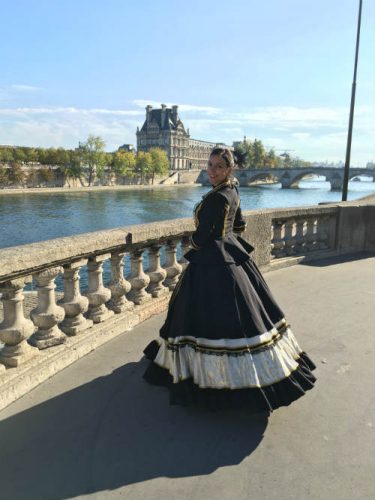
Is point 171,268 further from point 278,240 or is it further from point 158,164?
point 158,164

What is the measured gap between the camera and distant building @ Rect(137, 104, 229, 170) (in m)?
144

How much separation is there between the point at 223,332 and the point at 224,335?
0.02 m

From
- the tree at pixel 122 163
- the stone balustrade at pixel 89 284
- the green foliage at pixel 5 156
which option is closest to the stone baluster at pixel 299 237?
the stone balustrade at pixel 89 284

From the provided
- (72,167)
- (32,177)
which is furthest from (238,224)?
(72,167)

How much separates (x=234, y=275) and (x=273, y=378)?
0.67 meters

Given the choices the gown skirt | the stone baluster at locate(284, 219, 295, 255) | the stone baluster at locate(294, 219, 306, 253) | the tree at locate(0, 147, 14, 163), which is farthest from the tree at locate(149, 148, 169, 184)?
the gown skirt

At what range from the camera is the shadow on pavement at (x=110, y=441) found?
237cm

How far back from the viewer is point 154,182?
114 metres

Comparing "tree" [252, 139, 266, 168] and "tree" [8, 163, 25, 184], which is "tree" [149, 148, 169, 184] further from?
"tree" [8, 163, 25, 184]

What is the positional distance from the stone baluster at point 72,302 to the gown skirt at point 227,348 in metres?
1.00

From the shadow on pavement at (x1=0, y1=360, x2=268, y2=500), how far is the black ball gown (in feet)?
0.53

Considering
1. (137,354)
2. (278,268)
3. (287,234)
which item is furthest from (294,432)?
(287,234)

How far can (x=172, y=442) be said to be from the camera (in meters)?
2.69

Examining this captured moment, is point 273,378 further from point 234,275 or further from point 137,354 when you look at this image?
point 137,354
